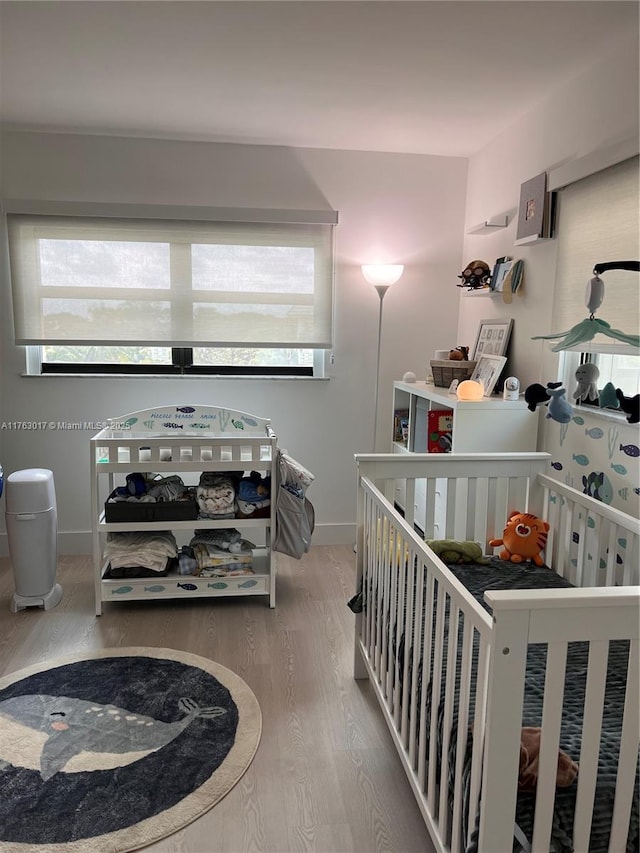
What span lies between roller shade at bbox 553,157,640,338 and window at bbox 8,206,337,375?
1382 mm

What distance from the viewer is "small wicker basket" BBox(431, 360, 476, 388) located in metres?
3.14

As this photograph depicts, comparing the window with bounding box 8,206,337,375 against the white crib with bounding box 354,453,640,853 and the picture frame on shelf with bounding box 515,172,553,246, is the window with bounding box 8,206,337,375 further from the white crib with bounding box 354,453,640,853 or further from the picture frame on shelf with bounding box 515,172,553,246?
the white crib with bounding box 354,453,640,853

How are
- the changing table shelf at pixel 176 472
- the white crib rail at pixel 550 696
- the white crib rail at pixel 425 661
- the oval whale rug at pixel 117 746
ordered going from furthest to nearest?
the changing table shelf at pixel 176 472
the oval whale rug at pixel 117 746
the white crib rail at pixel 425 661
the white crib rail at pixel 550 696

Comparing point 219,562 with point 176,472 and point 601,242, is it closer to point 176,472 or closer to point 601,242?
point 176,472

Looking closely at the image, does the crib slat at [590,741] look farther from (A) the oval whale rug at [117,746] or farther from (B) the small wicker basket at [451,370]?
(B) the small wicker basket at [451,370]

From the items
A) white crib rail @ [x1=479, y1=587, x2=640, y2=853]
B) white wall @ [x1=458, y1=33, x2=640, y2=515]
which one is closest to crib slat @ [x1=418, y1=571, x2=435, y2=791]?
white crib rail @ [x1=479, y1=587, x2=640, y2=853]

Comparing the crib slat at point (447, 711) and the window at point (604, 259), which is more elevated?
the window at point (604, 259)

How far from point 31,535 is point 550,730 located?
2.46 meters

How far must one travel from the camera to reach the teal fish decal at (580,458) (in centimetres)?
243

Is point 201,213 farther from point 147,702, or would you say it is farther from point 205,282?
point 147,702

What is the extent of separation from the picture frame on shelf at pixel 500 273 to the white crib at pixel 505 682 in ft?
3.92

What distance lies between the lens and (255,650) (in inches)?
103

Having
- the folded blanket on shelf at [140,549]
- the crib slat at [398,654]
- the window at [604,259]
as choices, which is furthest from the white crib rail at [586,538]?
the folded blanket on shelf at [140,549]

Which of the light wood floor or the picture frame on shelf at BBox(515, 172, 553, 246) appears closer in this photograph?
the light wood floor
